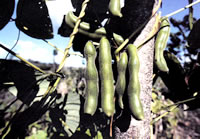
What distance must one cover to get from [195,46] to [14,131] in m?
0.85

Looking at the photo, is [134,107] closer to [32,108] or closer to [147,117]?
[147,117]

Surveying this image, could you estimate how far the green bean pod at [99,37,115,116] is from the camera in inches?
19.6

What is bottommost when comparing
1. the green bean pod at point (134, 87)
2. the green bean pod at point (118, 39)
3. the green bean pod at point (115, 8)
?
the green bean pod at point (134, 87)

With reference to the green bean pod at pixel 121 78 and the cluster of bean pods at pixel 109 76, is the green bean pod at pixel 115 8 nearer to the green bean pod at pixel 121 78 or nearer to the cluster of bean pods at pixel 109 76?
the cluster of bean pods at pixel 109 76

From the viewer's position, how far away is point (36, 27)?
796 mm

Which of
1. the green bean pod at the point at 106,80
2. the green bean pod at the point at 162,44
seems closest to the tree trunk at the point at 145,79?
the green bean pod at the point at 162,44

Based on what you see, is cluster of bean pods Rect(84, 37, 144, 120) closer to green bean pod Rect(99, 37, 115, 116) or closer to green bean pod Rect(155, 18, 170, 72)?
green bean pod Rect(99, 37, 115, 116)

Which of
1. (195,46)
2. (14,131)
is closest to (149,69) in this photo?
(195,46)

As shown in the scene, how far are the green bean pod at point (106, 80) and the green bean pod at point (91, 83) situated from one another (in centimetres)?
2

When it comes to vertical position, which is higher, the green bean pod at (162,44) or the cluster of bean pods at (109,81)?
the green bean pod at (162,44)

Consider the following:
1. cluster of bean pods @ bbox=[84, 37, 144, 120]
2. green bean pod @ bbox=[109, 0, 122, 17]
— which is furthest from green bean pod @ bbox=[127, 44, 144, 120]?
green bean pod @ bbox=[109, 0, 122, 17]

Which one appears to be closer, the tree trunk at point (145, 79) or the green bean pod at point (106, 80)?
the green bean pod at point (106, 80)

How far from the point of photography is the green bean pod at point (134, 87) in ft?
1.64

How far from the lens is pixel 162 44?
25.3 inches
